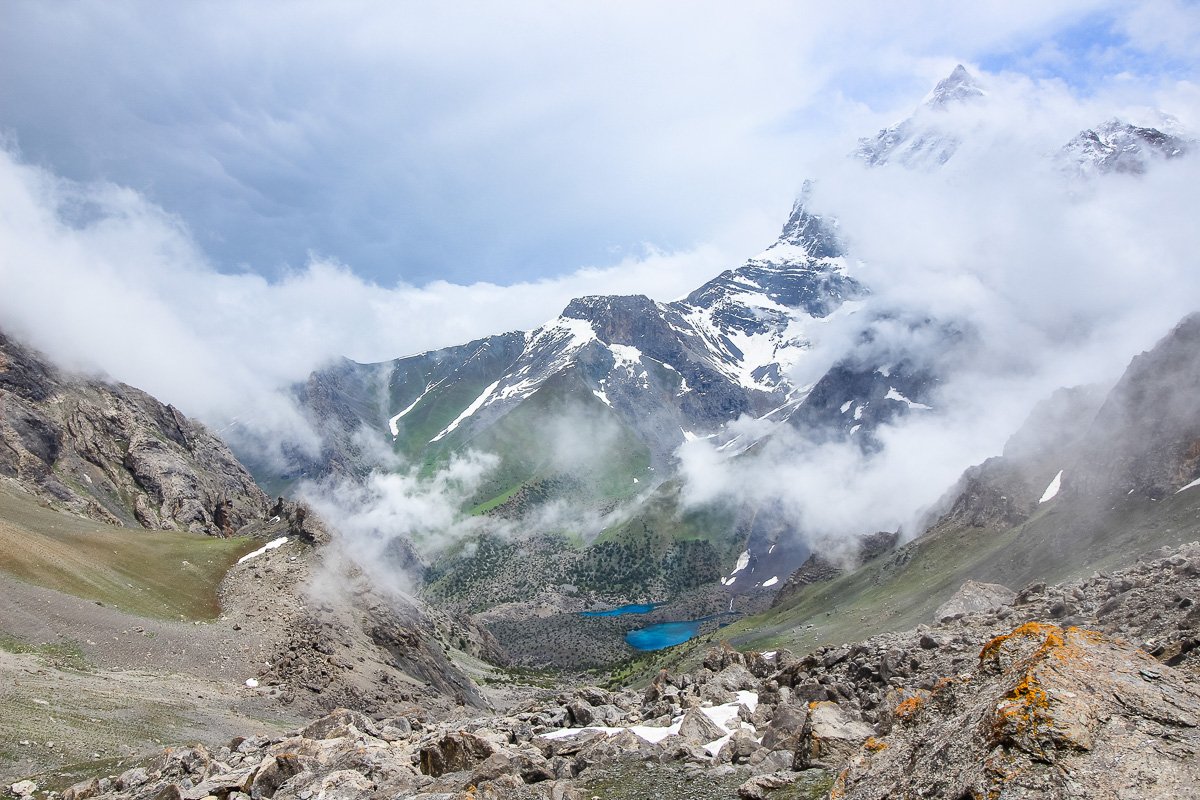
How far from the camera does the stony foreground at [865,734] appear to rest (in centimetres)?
868

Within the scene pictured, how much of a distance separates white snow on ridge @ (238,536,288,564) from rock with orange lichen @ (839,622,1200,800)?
3560 inches

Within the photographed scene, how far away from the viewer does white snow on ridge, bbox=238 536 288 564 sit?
86.4 metres

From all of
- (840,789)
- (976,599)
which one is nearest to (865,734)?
(840,789)

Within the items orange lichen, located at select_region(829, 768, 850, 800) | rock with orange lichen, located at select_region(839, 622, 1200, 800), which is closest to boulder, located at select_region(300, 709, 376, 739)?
orange lichen, located at select_region(829, 768, 850, 800)

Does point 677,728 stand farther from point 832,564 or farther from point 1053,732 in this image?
point 832,564

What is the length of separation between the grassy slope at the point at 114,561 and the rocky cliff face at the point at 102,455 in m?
18.1

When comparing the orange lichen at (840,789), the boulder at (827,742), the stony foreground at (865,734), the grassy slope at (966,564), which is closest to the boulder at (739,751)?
the stony foreground at (865,734)

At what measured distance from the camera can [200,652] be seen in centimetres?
6228

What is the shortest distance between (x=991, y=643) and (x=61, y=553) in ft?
270

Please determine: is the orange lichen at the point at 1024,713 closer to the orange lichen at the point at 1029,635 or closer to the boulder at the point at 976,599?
the orange lichen at the point at 1029,635

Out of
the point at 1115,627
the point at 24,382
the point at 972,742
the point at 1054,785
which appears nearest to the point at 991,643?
the point at 972,742

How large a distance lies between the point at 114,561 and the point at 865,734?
80919mm

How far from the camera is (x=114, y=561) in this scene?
238 ft

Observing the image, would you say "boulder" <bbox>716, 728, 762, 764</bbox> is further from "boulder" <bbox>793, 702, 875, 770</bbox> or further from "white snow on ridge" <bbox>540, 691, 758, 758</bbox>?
"boulder" <bbox>793, 702, 875, 770</bbox>
